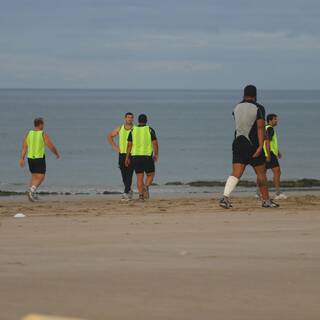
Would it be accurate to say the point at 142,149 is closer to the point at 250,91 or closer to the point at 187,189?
the point at 250,91

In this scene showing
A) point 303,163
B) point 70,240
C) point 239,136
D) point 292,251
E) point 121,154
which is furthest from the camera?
point 303,163

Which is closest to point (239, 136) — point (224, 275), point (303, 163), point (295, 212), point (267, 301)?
point (295, 212)

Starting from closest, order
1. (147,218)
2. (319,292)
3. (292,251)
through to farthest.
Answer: (319,292) → (292,251) → (147,218)

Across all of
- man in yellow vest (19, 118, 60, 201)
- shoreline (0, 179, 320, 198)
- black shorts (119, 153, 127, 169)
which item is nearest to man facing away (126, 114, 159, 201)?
black shorts (119, 153, 127, 169)

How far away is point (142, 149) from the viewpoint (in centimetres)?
1716

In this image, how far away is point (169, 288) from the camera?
7.69 m

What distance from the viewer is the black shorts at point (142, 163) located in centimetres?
1727

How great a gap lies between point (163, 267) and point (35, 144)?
31.3 ft

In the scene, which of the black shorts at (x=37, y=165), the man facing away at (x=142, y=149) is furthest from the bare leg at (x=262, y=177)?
the black shorts at (x=37, y=165)

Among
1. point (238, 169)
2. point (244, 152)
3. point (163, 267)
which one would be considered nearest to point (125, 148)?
point (238, 169)

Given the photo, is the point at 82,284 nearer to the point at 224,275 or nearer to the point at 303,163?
the point at 224,275

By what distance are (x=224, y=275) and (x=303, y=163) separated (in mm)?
35538

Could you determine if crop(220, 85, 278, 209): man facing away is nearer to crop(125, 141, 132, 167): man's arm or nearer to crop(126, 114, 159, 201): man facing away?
crop(126, 114, 159, 201): man facing away

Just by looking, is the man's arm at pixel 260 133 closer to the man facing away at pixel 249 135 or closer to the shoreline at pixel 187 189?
the man facing away at pixel 249 135
